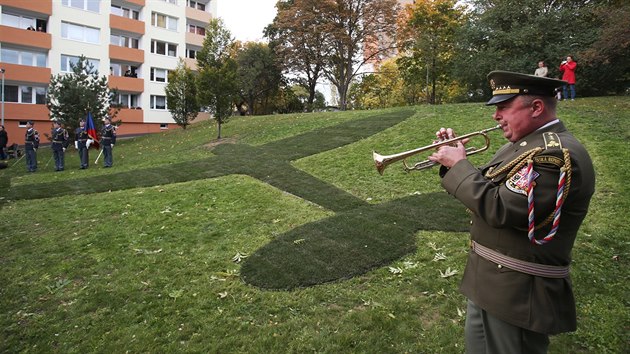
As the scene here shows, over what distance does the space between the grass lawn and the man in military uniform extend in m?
1.72

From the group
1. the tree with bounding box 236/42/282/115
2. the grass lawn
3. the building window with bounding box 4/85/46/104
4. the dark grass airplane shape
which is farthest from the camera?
the tree with bounding box 236/42/282/115

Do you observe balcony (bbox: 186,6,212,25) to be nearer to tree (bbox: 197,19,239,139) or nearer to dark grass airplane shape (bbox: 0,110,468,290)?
tree (bbox: 197,19,239,139)

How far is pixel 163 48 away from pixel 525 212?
4352 centimetres

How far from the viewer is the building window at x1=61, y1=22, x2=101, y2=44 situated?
32.4 m

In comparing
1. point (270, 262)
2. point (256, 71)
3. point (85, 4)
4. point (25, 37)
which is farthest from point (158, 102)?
point (270, 262)

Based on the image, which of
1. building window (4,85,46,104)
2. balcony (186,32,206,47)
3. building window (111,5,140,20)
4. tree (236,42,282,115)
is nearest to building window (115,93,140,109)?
building window (4,85,46,104)

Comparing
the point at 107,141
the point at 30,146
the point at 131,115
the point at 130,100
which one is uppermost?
the point at 130,100

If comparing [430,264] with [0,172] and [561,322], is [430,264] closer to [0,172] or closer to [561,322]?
[561,322]

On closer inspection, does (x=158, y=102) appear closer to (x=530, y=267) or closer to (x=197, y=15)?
(x=197, y=15)

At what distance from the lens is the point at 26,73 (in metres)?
30.2

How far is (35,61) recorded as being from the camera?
3138 cm

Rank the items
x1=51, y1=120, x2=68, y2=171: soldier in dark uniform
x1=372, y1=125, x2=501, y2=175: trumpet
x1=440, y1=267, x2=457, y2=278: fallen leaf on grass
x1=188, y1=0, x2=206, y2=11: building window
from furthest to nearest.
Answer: x1=188, y1=0, x2=206, y2=11: building window
x1=51, y1=120, x2=68, y2=171: soldier in dark uniform
x1=440, y1=267, x2=457, y2=278: fallen leaf on grass
x1=372, y1=125, x2=501, y2=175: trumpet

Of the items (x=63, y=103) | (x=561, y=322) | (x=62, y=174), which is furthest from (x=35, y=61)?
(x=561, y=322)

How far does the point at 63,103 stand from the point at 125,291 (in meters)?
21.4
